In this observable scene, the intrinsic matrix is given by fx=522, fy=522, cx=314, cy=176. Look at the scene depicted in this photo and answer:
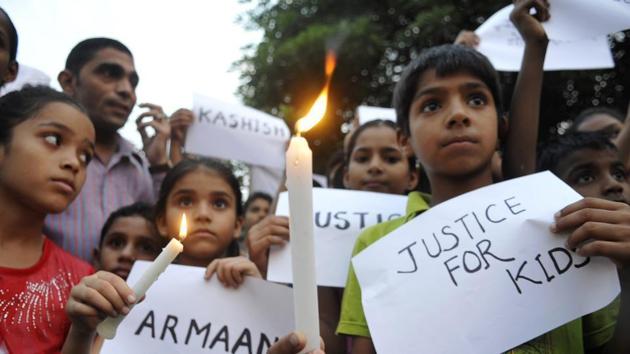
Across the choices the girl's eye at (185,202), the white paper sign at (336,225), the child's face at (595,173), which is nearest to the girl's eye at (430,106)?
the white paper sign at (336,225)

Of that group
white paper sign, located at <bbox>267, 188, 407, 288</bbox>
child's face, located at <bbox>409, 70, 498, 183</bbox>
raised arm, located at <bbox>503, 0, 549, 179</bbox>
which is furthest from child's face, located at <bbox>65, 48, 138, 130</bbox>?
raised arm, located at <bbox>503, 0, 549, 179</bbox>

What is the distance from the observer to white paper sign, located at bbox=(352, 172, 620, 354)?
1.29 metres

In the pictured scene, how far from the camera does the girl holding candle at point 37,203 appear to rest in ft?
5.04

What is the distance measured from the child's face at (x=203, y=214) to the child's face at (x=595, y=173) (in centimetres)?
149

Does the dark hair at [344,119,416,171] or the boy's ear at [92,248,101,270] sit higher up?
the dark hair at [344,119,416,171]

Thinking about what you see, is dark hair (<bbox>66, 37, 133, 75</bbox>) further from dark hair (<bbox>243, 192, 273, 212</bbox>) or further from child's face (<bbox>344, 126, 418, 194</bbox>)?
dark hair (<bbox>243, 192, 273, 212</bbox>)

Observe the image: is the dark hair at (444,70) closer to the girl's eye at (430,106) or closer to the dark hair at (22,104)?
the girl's eye at (430,106)

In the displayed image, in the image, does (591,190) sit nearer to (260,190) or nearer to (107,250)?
(107,250)

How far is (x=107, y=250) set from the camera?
236 centimetres

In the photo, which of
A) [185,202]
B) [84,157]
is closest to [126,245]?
[185,202]

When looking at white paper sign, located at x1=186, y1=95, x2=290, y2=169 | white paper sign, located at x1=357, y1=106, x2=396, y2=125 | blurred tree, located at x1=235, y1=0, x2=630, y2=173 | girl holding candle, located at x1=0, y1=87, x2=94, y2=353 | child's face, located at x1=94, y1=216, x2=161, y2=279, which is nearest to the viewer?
girl holding candle, located at x1=0, y1=87, x2=94, y2=353

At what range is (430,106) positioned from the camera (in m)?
1.91

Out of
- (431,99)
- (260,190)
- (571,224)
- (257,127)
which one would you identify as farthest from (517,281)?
(260,190)

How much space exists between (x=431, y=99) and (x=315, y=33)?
29.7 feet
